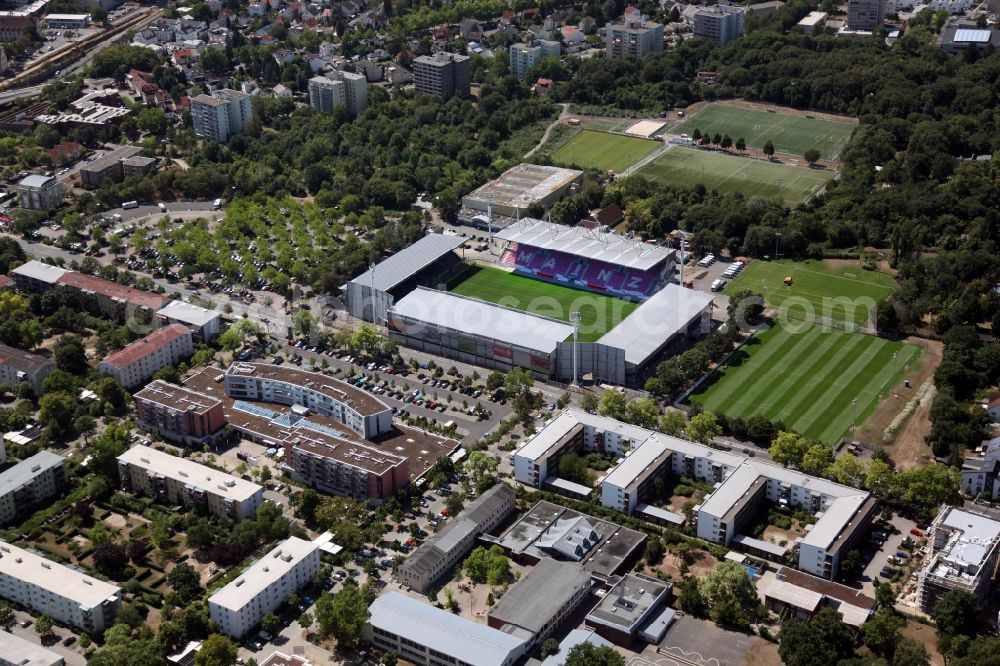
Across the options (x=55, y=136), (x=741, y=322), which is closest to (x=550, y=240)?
(x=741, y=322)

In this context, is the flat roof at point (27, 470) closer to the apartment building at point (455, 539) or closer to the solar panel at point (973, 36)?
the apartment building at point (455, 539)

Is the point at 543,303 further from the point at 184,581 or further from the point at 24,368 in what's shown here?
the point at 184,581

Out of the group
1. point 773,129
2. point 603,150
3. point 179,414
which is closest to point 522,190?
point 603,150

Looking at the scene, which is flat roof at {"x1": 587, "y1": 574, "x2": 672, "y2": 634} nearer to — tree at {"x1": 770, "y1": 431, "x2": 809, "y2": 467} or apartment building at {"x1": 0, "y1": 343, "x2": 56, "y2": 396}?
tree at {"x1": 770, "y1": 431, "x2": 809, "y2": 467}

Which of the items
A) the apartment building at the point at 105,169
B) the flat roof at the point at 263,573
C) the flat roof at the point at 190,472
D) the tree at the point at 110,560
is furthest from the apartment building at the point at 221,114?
the flat roof at the point at 263,573

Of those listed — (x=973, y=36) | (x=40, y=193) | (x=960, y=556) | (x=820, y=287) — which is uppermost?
(x=973, y=36)

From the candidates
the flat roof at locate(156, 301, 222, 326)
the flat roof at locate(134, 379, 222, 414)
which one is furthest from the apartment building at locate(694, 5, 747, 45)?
the flat roof at locate(134, 379, 222, 414)

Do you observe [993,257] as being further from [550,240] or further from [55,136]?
[55,136]
